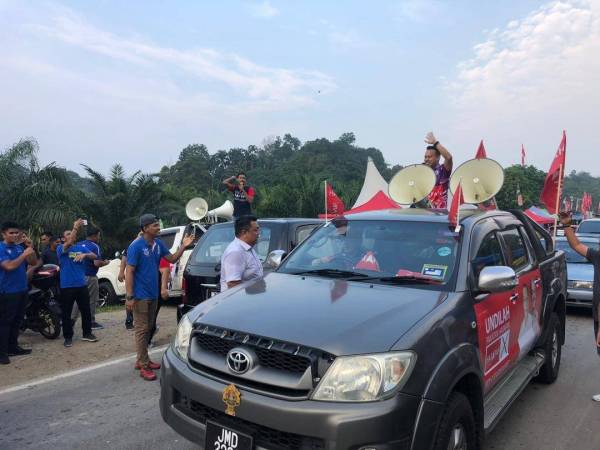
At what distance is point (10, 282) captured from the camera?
6.09 metres

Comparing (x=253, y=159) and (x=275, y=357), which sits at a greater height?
(x=253, y=159)

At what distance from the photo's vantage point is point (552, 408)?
4.35m

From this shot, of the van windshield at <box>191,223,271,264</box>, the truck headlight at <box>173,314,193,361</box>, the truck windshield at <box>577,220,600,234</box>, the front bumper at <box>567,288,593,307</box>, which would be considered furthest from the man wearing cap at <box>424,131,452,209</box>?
the truck windshield at <box>577,220,600,234</box>

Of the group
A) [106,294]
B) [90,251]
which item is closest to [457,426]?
[90,251]

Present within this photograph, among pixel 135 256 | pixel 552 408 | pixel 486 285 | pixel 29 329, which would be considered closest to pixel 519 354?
pixel 552 408

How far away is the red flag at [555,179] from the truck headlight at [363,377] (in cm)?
365

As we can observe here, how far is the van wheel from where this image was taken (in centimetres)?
244

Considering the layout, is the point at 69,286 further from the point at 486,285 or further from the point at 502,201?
the point at 502,201

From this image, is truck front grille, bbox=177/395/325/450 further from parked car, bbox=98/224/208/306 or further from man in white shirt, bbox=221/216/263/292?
parked car, bbox=98/224/208/306

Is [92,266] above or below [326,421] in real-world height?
below

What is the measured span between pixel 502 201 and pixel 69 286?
42191 mm

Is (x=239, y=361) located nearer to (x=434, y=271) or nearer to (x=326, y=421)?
(x=326, y=421)

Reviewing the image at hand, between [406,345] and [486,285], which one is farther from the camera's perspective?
[486,285]

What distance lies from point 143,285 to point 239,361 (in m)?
2.99
